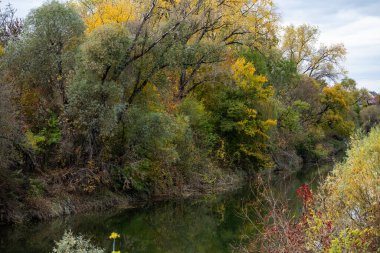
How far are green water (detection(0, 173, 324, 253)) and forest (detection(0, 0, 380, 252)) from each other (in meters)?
1.20

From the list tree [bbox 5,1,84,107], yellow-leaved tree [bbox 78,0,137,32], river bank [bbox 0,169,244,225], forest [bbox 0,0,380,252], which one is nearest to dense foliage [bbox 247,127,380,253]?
forest [bbox 0,0,380,252]

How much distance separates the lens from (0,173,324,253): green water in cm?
1511

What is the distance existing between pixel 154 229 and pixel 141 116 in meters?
5.57

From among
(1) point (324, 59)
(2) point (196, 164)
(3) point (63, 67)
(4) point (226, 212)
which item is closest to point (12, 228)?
(3) point (63, 67)

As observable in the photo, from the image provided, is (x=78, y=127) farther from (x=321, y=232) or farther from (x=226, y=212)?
(x=321, y=232)

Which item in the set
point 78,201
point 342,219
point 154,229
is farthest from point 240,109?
point 342,219

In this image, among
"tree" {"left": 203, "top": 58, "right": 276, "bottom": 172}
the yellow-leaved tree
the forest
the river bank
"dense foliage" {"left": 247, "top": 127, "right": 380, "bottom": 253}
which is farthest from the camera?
"tree" {"left": 203, "top": 58, "right": 276, "bottom": 172}

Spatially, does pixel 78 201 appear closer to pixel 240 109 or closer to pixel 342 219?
pixel 342 219

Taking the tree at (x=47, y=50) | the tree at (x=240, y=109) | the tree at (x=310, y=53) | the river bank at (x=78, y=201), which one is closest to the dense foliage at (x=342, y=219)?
the river bank at (x=78, y=201)

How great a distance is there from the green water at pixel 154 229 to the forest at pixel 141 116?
3.95ft

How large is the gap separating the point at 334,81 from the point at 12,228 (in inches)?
1985

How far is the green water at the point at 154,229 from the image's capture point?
15.1 metres

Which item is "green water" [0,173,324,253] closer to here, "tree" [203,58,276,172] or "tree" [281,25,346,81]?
"tree" [203,58,276,172]

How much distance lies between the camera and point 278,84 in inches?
1837
